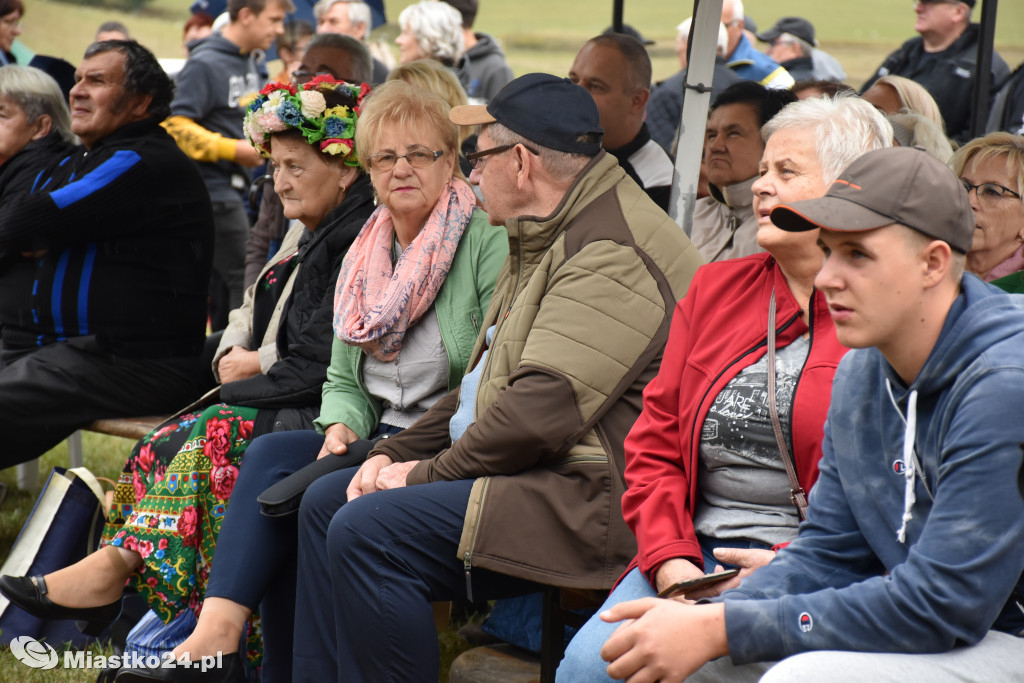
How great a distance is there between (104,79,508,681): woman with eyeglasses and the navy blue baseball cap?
0.44 meters

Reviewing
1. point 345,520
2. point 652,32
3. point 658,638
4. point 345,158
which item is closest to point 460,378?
point 345,520

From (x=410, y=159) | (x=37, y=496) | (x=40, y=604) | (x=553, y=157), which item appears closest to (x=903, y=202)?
(x=553, y=157)

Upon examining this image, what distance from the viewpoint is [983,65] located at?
179 inches

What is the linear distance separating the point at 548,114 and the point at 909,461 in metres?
1.47

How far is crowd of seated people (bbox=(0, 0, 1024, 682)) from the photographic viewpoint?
1716 millimetres

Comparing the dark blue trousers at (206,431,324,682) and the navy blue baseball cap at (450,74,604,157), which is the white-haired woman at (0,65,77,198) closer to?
the dark blue trousers at (206,431,324,682)

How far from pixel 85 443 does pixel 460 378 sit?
3.58 meters

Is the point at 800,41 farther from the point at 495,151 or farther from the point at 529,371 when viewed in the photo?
the point at 529,371

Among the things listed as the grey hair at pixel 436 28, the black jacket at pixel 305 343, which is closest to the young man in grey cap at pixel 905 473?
the black jacket at pixel 305 343

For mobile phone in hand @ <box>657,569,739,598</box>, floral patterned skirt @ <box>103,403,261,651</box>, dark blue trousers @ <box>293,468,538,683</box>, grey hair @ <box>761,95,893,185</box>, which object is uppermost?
grey hair @ <box>761,95,893,185</box>

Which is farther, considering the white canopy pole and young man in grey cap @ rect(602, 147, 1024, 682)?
the white canopy pole

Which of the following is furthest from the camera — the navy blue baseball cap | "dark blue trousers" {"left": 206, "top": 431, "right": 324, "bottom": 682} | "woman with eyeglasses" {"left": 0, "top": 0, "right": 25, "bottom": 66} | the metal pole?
"woman with eyeglasses" {"left": 0, "top": 0, "right": 25, "bottom": 66}

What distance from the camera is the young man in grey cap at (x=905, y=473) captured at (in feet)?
5.24

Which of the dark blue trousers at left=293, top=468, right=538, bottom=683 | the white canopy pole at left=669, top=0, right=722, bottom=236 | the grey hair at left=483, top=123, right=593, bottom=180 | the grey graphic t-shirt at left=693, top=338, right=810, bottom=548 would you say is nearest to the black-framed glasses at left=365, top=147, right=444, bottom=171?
the grey hair at left=483, top=123, right=593, bottom=180
